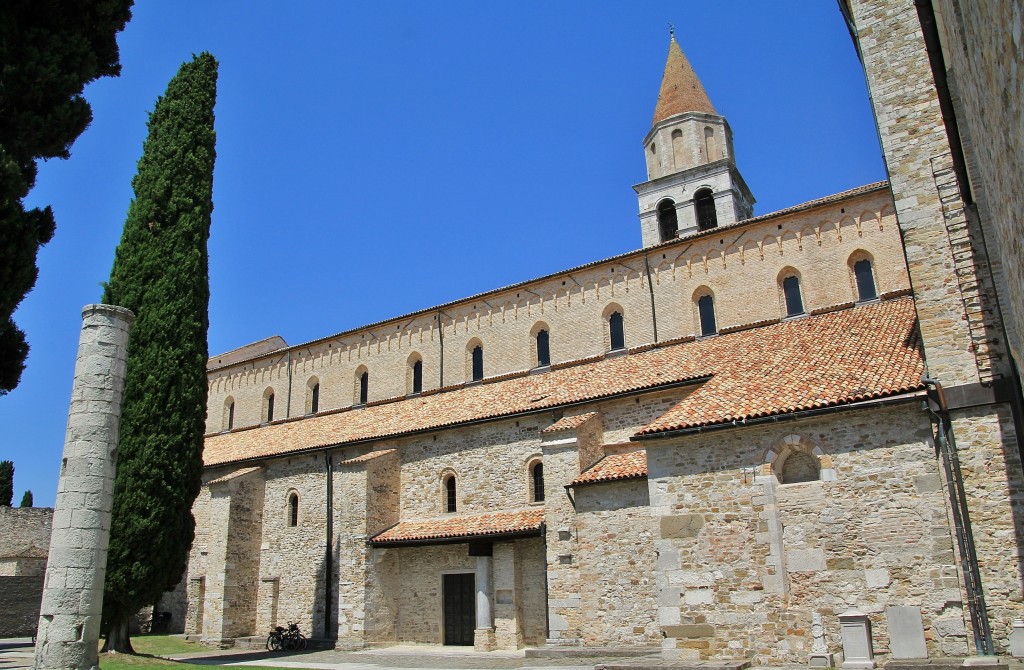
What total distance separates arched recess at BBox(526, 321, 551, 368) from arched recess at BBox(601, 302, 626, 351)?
2.02 metres

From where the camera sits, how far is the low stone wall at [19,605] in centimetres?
2892

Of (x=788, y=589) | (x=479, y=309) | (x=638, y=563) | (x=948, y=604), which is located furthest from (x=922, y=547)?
(x=479, y=309)

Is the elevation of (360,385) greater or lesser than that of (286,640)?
greater

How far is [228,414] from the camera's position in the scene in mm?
33125

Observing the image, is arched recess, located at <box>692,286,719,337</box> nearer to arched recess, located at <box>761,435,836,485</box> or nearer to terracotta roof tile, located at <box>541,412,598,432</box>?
terracotta roof tile, located at <box>541,412,598,432</box>

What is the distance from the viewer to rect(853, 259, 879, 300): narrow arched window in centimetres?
2008

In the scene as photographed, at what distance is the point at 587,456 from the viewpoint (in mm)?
18547

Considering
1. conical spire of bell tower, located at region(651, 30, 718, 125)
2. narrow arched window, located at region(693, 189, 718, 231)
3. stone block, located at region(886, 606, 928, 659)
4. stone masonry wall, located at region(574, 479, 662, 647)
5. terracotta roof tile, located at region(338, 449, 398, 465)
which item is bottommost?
stone block, located at region(886, 606, 928, 659)

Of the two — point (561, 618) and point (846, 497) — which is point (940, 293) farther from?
point (561, 618)

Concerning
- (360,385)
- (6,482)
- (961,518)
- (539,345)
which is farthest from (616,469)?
(6,482)

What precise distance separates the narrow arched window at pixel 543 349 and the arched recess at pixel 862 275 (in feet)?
30.4

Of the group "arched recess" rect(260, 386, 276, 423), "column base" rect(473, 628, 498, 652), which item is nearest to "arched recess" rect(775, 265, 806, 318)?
"column base" rect(473, 628, 498, 652)

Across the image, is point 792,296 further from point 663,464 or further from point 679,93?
point 679,93

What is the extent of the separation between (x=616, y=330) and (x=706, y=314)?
284 centimetres
